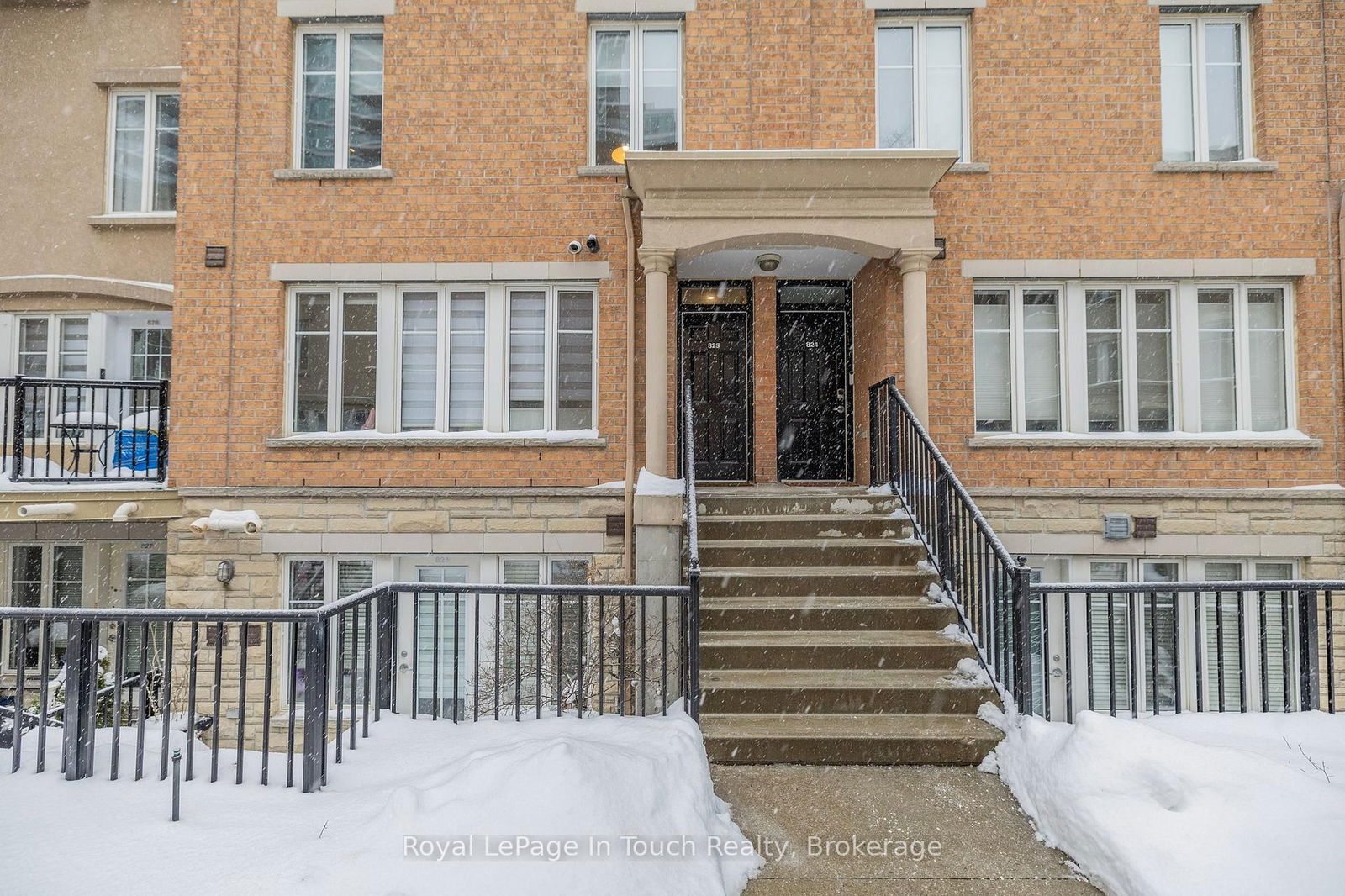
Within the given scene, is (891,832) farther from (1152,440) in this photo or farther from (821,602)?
(1152,440)

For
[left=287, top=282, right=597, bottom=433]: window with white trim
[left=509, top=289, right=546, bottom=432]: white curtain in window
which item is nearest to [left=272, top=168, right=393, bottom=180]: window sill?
[left=287, top=282, right=597, bottom=433]: window with white trim

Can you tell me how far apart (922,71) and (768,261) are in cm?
259

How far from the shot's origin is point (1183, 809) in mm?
3340

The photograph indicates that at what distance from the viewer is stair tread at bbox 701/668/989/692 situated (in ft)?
16.3

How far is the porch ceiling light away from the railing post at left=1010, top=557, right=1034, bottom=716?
14.1 feet

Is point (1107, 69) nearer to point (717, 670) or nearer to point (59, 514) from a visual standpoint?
point (717, 670)

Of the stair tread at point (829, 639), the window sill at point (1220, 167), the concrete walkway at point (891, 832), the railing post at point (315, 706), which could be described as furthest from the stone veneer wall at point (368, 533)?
the window sill at point (1220, 167)

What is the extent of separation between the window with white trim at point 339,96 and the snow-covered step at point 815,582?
19.1 ft

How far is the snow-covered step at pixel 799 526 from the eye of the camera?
6480 millimetres

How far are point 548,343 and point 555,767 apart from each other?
5.39 m

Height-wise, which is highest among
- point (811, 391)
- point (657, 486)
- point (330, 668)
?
point (811, 391)

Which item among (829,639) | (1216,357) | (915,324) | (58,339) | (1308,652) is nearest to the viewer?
(1308,652)

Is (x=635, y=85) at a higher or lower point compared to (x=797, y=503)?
higher

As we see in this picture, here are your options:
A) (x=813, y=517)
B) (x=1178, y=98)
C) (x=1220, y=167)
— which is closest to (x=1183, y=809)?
(x=813, y=517)
